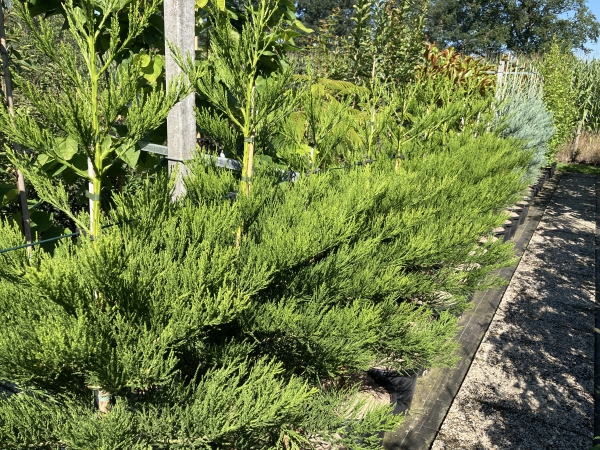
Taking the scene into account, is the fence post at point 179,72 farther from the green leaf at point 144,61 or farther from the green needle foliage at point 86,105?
the green needle foliage at point 86,105

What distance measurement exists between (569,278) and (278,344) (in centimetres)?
515

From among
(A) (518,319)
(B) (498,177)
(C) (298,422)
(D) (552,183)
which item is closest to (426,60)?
(B) (498,177)

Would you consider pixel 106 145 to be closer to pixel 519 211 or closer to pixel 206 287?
pixel 206 287

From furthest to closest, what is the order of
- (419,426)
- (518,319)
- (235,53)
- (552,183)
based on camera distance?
(552,183) → (518,319) → (419,426) → (235,53)

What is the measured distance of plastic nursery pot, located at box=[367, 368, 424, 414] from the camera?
3012mm

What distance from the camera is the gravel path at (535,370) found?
3.12 metres

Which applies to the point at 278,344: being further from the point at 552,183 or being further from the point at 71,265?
the point at 552,183

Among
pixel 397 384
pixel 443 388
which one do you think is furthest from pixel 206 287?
pixel 443 388

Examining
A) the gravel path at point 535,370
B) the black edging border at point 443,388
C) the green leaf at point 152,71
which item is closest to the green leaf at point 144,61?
the green leaf at point 152,71

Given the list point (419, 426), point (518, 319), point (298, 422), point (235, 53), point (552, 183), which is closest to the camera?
point (298, 422)

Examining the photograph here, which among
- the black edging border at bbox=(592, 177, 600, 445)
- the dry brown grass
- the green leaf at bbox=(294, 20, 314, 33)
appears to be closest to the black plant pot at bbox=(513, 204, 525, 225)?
the black edging border at bbox=(592, 177, 600, 445)

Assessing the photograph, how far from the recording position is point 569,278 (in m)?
5.87

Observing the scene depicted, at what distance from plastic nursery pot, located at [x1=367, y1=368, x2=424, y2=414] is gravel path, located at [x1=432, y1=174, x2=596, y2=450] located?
30 centimetres

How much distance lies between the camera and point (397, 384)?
3.02 m
